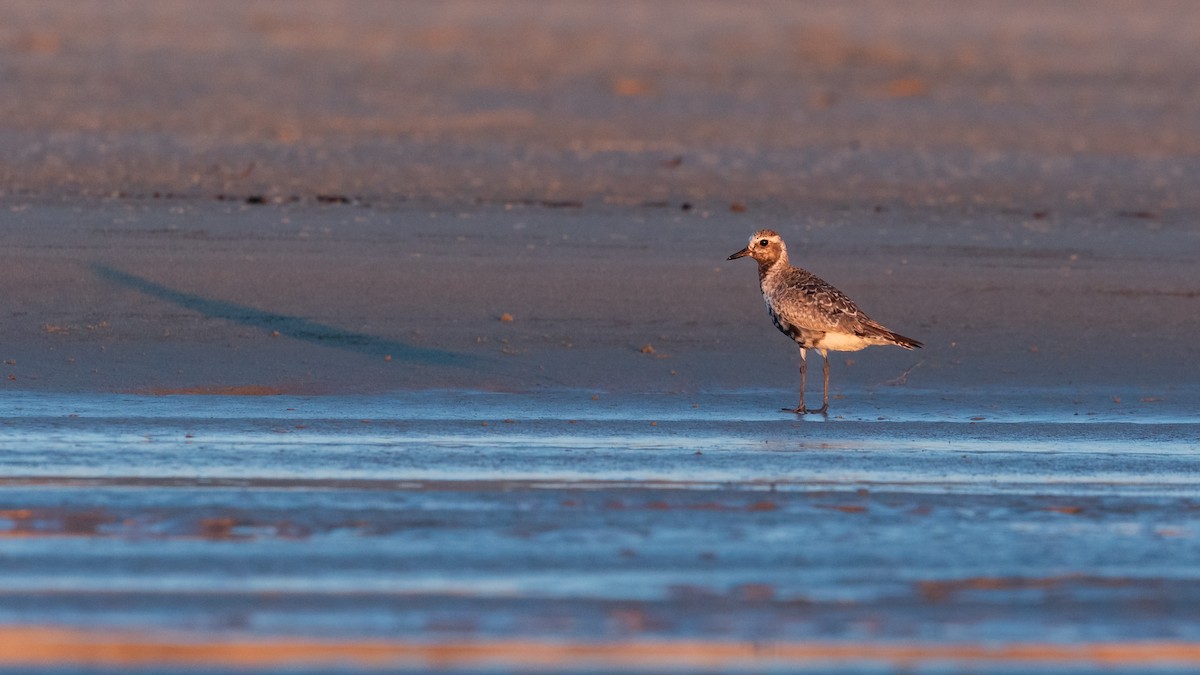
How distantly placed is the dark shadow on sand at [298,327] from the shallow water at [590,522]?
1275mm

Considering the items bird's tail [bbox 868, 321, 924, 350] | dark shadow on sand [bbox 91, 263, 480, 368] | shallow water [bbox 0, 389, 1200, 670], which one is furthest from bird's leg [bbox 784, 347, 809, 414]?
dark shadow on sand [bbox 91, 263, 480, 368]

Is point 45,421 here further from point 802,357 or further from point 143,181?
point 143,181

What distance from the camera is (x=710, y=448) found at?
32.8 ft

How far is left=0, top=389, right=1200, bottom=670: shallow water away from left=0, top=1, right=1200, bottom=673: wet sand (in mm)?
29

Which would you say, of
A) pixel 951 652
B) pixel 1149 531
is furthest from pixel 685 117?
pixel 951 652

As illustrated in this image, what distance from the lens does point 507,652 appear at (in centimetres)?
646

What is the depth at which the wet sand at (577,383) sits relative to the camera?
691 cm

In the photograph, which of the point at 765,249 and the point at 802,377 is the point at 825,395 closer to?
the point at 802,377

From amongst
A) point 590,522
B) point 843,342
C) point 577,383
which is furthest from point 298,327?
point 590,522

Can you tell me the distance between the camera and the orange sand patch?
20.8 ft

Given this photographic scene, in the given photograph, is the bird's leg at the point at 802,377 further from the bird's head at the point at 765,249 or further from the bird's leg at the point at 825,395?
the bird's head at the point at 765,249

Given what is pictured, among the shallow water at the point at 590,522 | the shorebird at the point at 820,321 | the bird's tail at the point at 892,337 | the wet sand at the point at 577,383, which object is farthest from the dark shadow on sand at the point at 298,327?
the bird's tail at the point at 892,337

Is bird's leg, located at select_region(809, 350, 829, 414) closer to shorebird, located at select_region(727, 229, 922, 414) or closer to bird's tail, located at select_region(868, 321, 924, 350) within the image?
shorebird, located at select_region(727, 229, 922, 414)

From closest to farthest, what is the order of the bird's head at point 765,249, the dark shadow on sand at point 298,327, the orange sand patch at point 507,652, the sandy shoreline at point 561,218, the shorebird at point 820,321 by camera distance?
1. the orange sand patch at point 507,652
2. the shorebird at point 820,321
3. the dark shadow on sand at point 298,327
4. the sandy shoreline at point 561,218
5. the bird's head at point 765,249
